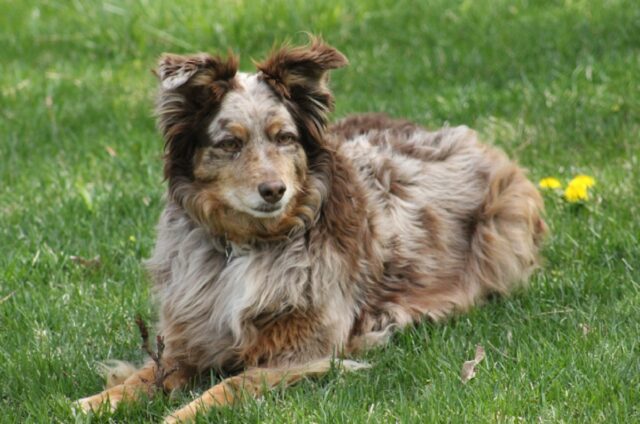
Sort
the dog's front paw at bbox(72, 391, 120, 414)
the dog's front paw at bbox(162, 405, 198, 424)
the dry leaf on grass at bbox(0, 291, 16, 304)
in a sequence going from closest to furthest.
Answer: the dog's front paw at bbox(162, 405, 198, 424) → the dog's front paw at bbox(72, 391, 120, 414) → the dry leaf on grass at bbox(0, 291, 16, 304)

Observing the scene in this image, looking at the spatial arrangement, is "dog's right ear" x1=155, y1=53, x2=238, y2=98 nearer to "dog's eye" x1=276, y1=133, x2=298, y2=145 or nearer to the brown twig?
→ "dog's eye" x1=276, y1=133, x2=298, y2=145

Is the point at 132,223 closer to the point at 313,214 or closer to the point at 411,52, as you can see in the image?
the point at 313,214

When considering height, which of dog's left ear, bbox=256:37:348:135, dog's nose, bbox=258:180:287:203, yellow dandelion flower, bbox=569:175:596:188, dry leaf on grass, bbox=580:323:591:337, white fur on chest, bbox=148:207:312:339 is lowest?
yellow dandelion flower, bbox=569:175:596:188

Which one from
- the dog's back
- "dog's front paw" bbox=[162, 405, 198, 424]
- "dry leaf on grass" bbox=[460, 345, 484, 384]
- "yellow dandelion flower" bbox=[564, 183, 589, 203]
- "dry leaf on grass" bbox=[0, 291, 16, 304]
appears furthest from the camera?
"yellow dandelion flower" bbox=[564, 183, 589, 203]

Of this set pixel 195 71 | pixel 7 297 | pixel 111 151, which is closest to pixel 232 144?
pixel 195 71

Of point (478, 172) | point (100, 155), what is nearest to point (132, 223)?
point (100, 155)

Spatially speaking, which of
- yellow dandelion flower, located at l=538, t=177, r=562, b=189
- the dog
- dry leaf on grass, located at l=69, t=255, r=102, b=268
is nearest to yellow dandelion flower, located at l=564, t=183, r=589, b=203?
yellow dandelion flower, located at l=538, t=177, r=562, b=189

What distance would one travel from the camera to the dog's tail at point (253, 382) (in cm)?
480

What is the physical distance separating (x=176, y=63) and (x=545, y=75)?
510 cm

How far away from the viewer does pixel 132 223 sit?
7.38 meters

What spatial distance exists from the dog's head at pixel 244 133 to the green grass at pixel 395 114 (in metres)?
0.84

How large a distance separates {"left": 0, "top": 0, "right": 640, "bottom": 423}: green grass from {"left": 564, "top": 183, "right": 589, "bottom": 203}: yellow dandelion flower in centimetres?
6

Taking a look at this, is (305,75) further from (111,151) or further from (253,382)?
(111,151)

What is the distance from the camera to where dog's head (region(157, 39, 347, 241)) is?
5195mm
